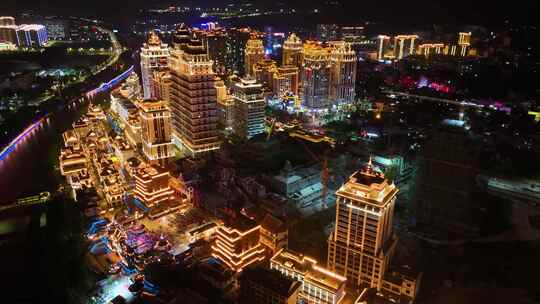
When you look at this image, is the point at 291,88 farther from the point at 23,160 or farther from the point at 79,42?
the point at 79,42

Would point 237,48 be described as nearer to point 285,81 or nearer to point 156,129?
point 285,81

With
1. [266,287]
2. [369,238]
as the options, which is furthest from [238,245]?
[369,238]

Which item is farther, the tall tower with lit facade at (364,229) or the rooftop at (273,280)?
the tall tower with lit facade at (364,229)

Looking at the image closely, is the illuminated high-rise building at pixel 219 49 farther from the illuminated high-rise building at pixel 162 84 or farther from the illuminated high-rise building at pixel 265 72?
the illuminated high-rise building at pixel 162 84

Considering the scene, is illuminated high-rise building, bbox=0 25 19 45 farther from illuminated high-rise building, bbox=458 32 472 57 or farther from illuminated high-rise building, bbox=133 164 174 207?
illuminated high-rise building, bbox=458 32 472 57

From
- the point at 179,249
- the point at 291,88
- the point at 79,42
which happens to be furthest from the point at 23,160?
the point at 79,42

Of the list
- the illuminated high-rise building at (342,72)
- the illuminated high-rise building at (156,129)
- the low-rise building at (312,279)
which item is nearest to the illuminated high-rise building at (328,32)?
the illuminated high-rise building at (342,72)

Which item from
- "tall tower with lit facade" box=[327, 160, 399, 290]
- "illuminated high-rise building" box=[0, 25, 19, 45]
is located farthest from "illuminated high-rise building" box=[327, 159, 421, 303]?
"illuminated high-rise building" box=[0, 25, 19, 45]
